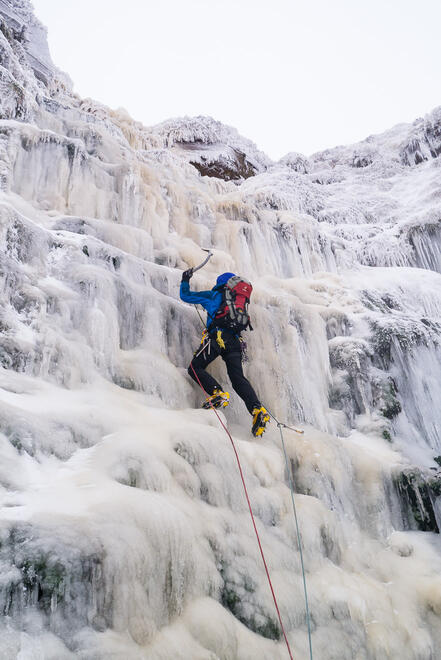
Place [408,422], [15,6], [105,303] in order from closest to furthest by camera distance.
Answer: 1. [105,303]
2. [408,422]
3. [15,6]

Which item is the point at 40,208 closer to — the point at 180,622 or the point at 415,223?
the point at 180,622

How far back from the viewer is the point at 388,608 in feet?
12.3

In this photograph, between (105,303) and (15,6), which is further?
(15,6)

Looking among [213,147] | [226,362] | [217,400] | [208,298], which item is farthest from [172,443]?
[213,147]

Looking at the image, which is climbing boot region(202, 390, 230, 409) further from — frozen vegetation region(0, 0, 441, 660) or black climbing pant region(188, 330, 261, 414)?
frozen vegetation region(0, 0, 441, 660)

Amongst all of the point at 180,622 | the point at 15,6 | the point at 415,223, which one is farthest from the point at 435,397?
the point at 15,6

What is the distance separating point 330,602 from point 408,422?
4570mm

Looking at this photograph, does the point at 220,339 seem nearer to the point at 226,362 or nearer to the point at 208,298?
the point at 226,362

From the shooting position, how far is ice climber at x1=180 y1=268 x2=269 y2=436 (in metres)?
4.88

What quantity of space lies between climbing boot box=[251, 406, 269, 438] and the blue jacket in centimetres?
122

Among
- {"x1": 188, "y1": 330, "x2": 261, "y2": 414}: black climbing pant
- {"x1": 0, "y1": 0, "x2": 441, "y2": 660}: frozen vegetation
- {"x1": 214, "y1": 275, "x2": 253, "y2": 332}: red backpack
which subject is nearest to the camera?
{"x1": 0, "y1": 0, "x2": 441, "y2": 660}: frozen vegetation

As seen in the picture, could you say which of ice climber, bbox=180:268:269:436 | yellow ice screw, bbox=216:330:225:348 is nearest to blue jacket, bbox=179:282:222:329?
ice climber, bbox=180:268:269:436

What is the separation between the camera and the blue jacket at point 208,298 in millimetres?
5342

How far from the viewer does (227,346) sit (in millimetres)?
5113
